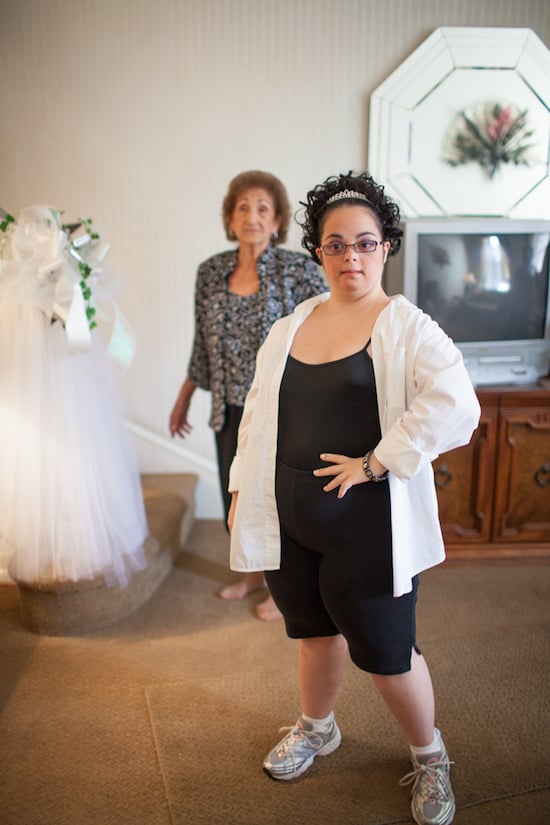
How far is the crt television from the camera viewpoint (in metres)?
2.63

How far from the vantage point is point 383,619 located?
1.31 meters

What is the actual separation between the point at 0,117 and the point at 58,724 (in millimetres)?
2567

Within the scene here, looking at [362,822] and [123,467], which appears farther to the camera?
[123,467]

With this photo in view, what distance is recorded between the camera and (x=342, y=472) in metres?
1.25

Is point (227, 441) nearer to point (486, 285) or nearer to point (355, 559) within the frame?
point (355, 559)

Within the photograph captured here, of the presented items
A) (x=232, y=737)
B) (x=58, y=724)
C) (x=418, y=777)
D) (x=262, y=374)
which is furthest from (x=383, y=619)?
(x=58, y=724)

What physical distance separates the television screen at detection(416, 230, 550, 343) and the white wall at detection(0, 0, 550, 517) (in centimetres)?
73

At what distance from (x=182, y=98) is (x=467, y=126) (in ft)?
4.26

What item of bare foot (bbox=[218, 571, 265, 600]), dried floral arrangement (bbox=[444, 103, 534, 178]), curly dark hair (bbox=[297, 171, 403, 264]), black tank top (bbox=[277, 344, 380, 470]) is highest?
dried floral arrangement (bbox=[444, 103, 534, 178])

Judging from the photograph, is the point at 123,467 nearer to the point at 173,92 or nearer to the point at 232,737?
the point at 232,737

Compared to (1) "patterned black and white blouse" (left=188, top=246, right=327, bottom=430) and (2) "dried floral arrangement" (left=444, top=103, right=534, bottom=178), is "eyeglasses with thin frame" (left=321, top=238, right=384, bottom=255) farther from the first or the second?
(2) "dried floral arrangement" (left=444, top=103, right=534, bottom=178)

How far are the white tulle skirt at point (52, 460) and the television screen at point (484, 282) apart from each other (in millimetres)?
1373

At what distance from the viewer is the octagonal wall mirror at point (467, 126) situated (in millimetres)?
2904

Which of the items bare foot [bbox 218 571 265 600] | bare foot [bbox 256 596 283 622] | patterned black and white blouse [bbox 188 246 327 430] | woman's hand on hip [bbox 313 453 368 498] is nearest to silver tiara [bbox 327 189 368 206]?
woman's hand on hip [bbox 313 453 368 498]
